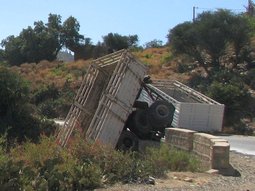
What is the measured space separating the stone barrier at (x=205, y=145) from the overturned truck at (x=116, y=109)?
7.54 feet

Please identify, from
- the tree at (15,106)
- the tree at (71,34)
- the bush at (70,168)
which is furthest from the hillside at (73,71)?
Result: the bush at (70,168)

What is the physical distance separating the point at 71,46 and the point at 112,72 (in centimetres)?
6850

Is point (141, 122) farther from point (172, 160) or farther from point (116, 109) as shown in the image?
point (172, 160)

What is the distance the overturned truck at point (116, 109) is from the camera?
1942 cm

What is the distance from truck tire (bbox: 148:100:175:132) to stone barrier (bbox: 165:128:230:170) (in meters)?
3.96

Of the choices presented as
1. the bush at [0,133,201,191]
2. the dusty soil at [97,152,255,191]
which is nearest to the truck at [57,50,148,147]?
the dusty soil at [97,152,255,191]

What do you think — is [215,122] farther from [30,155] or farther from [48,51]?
[48,51]

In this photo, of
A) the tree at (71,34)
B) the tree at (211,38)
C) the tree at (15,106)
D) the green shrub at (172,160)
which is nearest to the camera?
the green shrub at (172,160)

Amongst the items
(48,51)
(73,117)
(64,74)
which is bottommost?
(73,117)

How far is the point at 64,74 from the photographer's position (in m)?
63.6

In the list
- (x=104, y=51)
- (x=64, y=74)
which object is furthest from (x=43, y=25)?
(x=64, y=74)

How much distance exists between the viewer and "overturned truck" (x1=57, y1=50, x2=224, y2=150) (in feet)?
63.7

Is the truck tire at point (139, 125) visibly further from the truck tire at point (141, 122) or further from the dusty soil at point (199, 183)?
the dusty soil at point (199, 183)

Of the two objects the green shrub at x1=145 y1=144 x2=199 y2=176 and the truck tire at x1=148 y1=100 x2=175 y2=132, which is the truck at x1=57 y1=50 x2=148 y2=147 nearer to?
the truck tire at x1=148 y1=100 x2=175 y2=132
